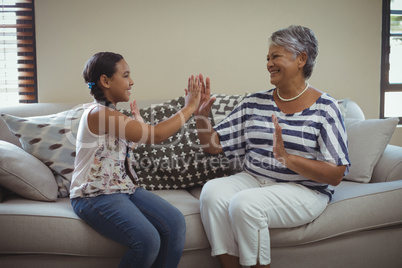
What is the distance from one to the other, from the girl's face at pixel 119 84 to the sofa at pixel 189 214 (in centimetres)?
45

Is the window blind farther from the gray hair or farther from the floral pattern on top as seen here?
the gray hair

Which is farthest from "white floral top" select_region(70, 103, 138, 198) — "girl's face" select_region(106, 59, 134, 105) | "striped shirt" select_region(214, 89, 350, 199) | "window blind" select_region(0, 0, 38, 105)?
"window blind" select_region(0, 0, 38, 105)

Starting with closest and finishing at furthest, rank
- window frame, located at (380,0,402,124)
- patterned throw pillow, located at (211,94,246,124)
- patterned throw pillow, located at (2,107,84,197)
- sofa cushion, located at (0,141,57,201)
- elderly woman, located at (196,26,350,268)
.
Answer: elderly woman, located at (196,26,350,268)
sofa cushion, located at (0,141,57,201)
patterned throw pillow, located at (2,107,84,197)
patterned throw pillow, located at (211,94,246,124)
window frame, located at (380,0,402,124)

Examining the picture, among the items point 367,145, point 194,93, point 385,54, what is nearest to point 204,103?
point 194,93

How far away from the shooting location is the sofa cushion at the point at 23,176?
66.7 inches

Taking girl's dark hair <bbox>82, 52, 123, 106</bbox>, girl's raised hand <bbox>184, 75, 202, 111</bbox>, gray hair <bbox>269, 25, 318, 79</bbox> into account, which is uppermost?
gray hair <bbox>269, 25, 318, 79</bbox>

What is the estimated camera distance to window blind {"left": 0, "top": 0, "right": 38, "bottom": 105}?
254 centimetres

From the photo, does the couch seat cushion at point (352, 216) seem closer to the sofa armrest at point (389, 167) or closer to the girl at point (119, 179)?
the sofa armrest at point (389, 167)

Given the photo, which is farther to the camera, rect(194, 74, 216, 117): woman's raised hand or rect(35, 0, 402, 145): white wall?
rect(35, 0, 402, 145): white wall

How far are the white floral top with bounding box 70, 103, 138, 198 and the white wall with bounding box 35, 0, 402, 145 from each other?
3.47ft

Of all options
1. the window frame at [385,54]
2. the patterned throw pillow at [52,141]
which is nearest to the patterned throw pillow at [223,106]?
the patterned throw pillow at [52,141]

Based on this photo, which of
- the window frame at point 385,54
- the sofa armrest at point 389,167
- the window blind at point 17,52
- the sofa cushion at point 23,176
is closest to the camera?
the sofa cushion at point 23,176

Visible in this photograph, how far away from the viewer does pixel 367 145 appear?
214cm

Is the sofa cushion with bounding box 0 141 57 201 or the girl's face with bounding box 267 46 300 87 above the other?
the girl's face with bounding box 267 46 300 87
